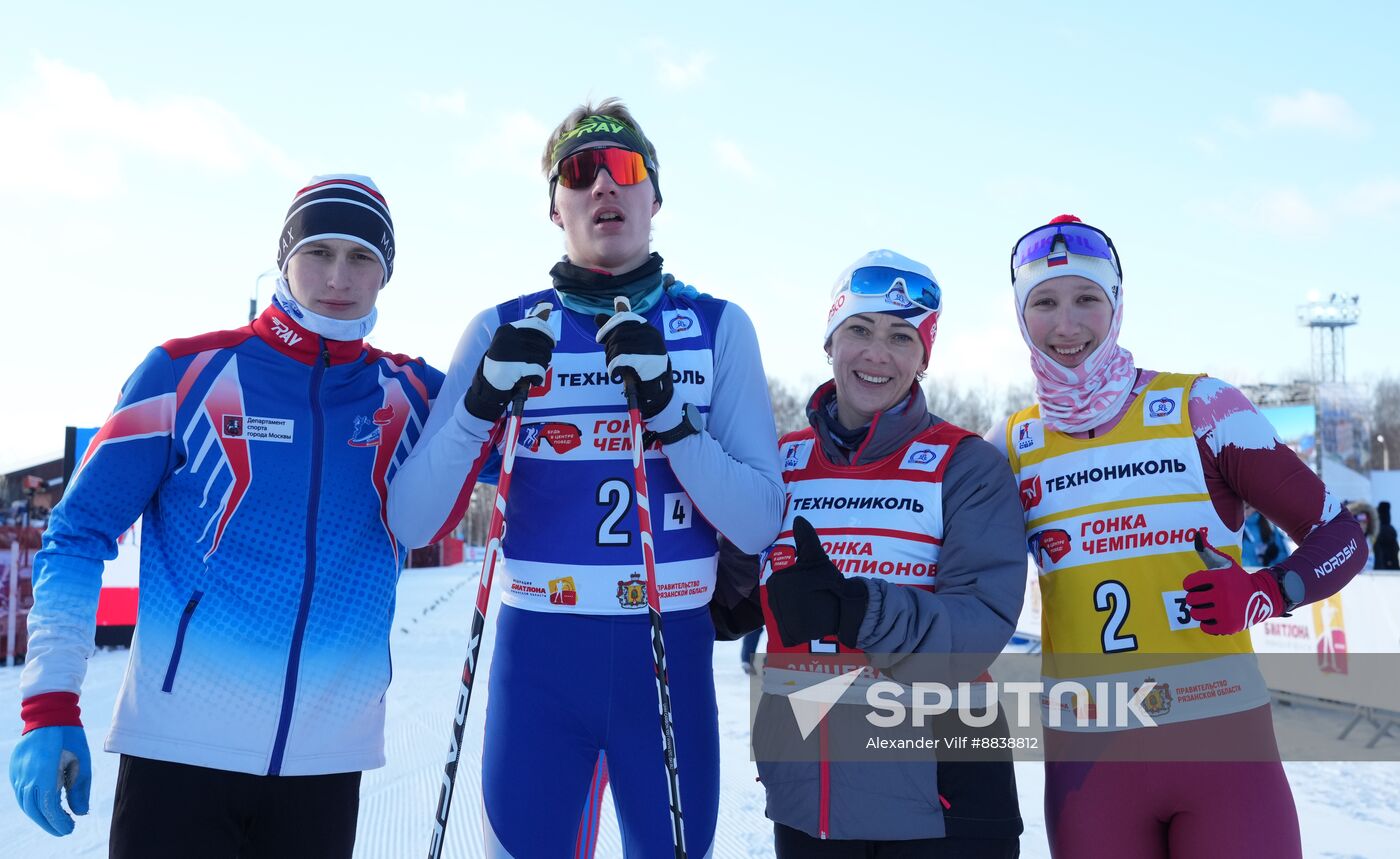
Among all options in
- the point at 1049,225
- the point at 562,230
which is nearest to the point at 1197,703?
the point at 1049,225

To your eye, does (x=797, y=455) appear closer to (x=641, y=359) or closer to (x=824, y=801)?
(x=641, y=359)

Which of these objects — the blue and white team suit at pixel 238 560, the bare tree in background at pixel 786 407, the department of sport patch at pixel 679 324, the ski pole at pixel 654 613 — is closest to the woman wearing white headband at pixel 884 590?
the ski pole at pixel 654 613

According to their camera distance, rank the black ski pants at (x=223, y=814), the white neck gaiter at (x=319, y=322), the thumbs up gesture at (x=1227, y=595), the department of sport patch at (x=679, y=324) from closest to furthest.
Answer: the black ski pants at (x=223, y=814) → the thumbs up gesture at (x=1227, y=595) → the white neck gaiter at (x=319, y=322) → the department of sport patch at (x=679, y=324)

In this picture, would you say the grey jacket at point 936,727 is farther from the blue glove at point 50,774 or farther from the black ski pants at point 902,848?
the blue glove at point 50,774

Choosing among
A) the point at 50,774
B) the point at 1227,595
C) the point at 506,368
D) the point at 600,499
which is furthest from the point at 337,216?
the point at 1227,595

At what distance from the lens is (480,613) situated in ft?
8.65

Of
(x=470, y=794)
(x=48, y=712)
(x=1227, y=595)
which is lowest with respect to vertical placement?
(x=470, y=794)

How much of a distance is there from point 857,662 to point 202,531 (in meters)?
1.83

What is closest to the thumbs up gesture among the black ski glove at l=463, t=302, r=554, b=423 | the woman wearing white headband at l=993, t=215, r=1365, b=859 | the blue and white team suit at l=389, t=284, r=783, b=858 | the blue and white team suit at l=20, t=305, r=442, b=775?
the woman wearing white headband at l=993, t=215, r=1365, b=859

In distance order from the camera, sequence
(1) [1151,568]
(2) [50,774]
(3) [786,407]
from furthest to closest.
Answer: (3) [786,407] → (1) [1151,568] → (2) [50,774]

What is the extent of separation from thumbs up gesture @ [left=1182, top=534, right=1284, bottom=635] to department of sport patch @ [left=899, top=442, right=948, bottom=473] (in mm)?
730

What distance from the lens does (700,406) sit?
2883mm

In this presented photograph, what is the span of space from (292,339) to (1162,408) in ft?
8.62

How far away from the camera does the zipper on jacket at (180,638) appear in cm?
251
